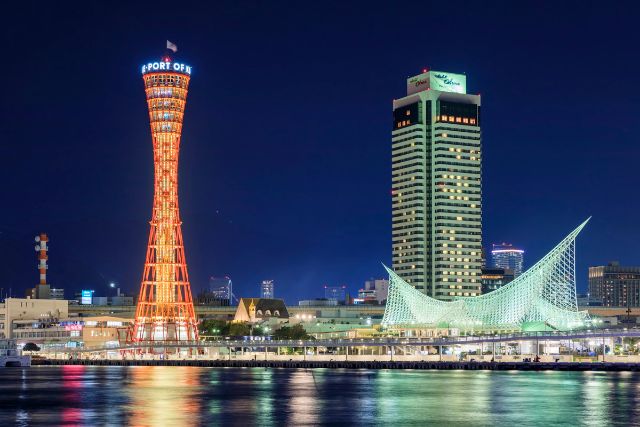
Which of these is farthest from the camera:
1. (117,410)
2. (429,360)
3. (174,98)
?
(174,98)

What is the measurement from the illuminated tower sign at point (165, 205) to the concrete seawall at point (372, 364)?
7.90m

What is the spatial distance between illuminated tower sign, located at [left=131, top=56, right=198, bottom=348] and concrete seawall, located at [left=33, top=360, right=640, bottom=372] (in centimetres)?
790

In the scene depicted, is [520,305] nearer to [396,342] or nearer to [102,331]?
[396,342]

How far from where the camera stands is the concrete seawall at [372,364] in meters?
117

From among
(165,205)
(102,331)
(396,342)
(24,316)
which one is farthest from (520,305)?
(24,316)

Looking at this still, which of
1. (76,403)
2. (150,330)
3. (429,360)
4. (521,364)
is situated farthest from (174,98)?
(76,403)

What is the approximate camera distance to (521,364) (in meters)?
119

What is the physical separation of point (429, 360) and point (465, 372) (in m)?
15.4

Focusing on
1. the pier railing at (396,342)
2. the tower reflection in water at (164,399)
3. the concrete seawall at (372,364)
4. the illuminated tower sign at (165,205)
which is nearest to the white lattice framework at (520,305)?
the pier railing at (396,342)

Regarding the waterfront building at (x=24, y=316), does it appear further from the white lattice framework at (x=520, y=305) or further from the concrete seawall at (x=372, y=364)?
the white lattice framework at (x=520, y=305)

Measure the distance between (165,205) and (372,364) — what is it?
32775 millimetres

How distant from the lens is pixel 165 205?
143m

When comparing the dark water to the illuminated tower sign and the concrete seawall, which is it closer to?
the concrete seawall

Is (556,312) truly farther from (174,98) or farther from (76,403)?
(76,403)
